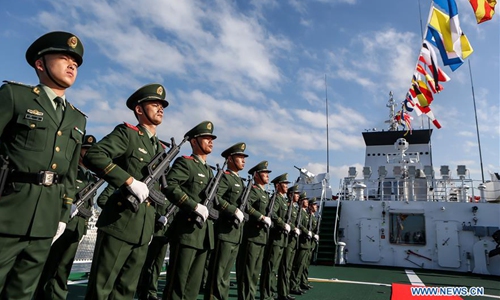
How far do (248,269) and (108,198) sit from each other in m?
2.05

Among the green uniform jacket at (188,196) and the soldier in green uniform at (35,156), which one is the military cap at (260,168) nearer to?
the green uniform jacket at (188,196)

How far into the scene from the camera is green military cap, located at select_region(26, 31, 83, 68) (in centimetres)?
195

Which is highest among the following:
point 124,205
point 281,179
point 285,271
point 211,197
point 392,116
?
point 392,116

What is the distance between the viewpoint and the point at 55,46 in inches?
76.6

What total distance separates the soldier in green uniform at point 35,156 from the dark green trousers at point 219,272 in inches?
73.7

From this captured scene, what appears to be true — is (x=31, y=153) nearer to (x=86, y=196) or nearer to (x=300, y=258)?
(x=86, y=196)

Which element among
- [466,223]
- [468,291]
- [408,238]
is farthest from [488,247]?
[468,291]

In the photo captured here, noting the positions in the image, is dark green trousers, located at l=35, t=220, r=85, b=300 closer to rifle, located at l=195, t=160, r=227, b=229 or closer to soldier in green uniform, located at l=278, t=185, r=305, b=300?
rifle, located at l=195, t=160, r=227, b=229

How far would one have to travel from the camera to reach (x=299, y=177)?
1499 cm

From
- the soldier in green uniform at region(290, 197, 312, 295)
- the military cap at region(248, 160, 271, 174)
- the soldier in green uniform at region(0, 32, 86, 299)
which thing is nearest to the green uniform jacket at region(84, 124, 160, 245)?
the soldier in green uniform at region(0, 32, 86, 299)

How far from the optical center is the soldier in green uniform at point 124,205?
7.29ft

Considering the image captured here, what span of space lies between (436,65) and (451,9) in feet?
6.03

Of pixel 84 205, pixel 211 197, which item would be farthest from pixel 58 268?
pixel 211 197

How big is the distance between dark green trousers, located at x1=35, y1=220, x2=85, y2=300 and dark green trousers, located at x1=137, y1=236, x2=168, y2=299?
1.37 m
